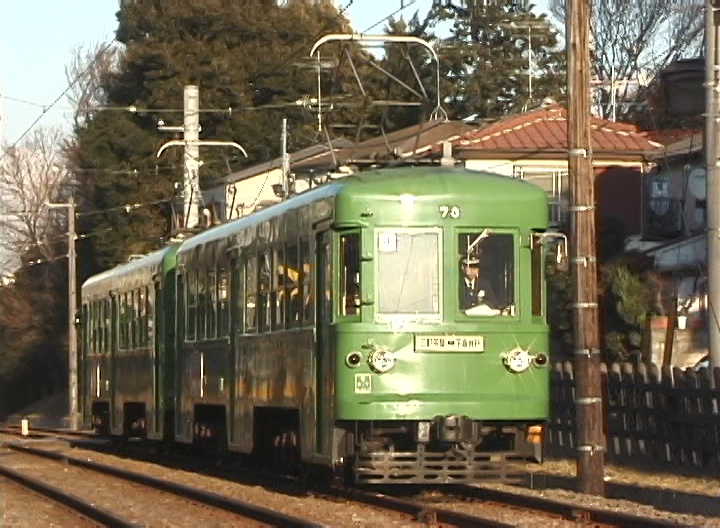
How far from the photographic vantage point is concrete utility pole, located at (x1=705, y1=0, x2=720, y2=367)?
18.3m

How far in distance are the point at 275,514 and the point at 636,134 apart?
34.7 m

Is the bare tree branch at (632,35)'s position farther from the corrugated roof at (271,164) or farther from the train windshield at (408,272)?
the train windshield at (408,272)

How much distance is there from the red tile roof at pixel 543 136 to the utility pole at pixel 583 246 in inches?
1093

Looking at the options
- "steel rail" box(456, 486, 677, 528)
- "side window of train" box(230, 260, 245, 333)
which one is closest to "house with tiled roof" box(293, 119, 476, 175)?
"side window of train" box(230, 260, 245, 333)

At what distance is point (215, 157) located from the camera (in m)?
63.8

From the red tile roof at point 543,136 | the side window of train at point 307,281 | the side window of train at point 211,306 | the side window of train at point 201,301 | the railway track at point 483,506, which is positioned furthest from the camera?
the red tile roof at point 543,136

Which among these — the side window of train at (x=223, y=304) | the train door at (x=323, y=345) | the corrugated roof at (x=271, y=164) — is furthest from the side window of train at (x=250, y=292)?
the corrugated roof at (x=271, y=164)

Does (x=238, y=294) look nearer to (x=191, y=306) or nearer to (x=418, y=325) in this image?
(x=191, y=306)

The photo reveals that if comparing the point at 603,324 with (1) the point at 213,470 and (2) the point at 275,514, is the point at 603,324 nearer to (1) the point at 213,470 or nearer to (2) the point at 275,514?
(1) the point at 213,470

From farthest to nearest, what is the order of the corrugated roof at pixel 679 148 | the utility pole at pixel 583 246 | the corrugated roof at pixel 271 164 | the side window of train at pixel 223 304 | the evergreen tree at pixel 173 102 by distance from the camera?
the evergreen tree at pixel 173 102 < the corrugated roof at pixel 271 164 < the corrugated roof at pixel 679 148 < the side window of train at pixel 223 304 < the utility pole at pixel 583 246

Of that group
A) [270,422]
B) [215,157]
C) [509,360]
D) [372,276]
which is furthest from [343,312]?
[215,157]

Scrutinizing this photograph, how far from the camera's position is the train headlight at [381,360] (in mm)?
15602

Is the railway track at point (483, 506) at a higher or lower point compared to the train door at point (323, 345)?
lower

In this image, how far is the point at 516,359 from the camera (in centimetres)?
1599
